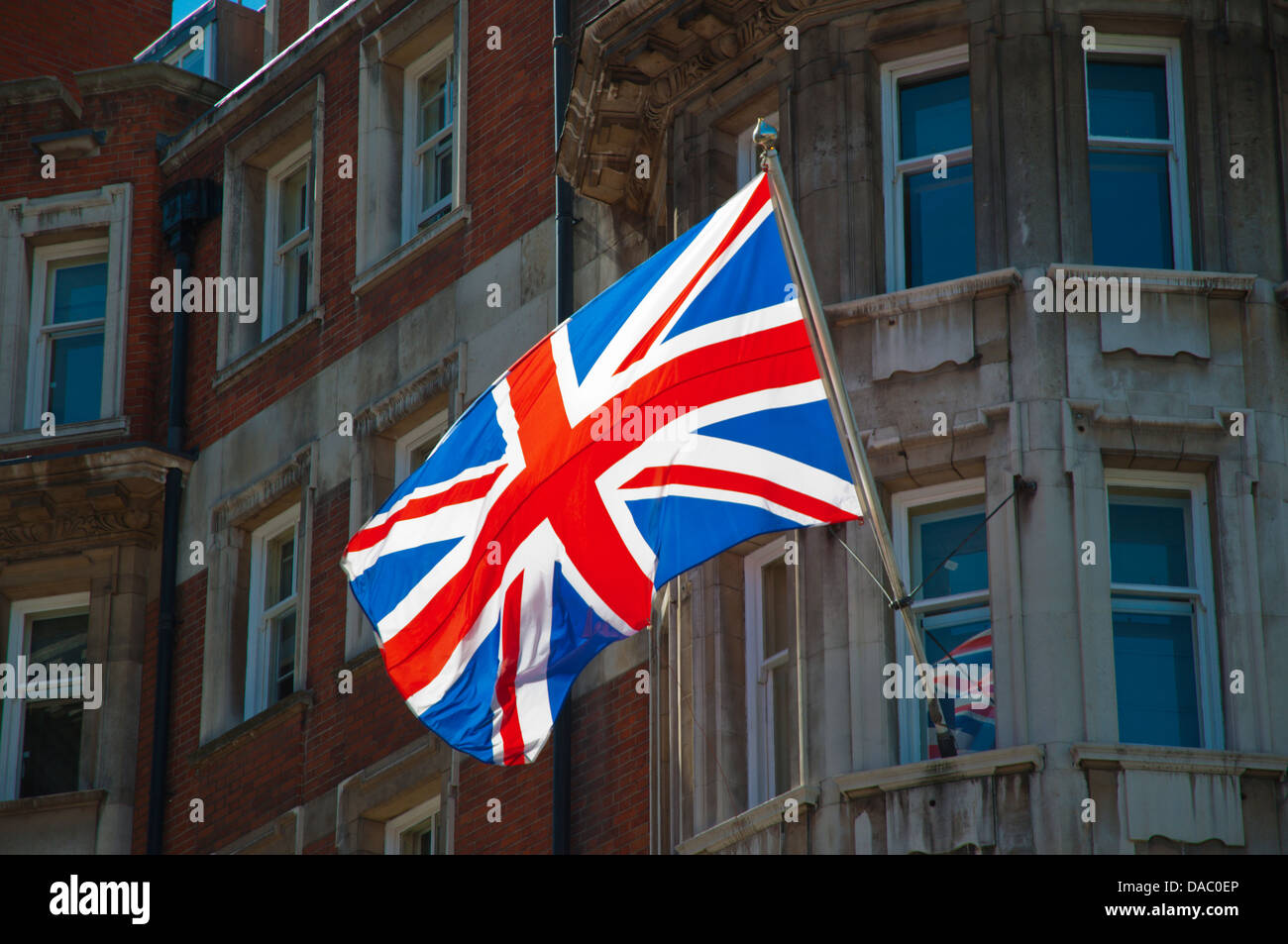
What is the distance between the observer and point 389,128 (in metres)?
28.8

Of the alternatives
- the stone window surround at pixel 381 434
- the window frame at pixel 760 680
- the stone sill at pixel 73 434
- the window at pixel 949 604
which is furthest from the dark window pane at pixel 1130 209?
the stone sill at pixel 73 434

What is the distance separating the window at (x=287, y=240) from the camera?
29953 millimetres

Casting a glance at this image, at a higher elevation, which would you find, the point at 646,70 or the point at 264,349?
the point at 646,70

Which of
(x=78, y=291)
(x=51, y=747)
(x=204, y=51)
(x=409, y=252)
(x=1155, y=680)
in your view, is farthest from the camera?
(x=204, y=51)

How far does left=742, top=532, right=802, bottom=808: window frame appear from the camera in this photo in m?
20.8

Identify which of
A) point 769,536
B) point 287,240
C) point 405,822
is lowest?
point 405,822

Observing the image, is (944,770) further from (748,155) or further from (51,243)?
(51,243)

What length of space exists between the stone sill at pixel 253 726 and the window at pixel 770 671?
272 inches

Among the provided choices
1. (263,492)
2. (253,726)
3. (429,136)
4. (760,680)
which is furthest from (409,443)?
(760,680)

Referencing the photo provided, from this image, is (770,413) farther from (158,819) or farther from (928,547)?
(158,819)

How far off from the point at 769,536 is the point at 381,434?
7060 mm

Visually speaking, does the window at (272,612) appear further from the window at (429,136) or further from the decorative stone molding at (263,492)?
the window at (429,136)

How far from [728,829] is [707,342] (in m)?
3.97

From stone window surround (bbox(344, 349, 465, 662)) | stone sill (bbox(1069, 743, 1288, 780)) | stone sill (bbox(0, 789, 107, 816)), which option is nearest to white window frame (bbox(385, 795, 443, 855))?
stone window surround (bbox(344, 349, 465, 662))
